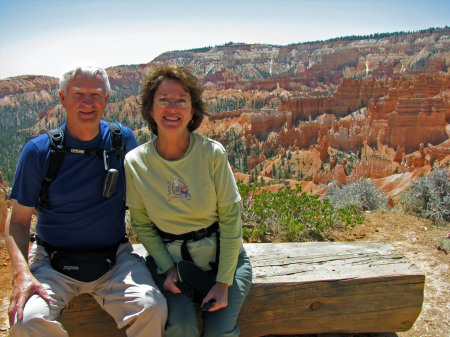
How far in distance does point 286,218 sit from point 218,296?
2069mm

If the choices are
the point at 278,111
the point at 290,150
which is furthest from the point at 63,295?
the point at 278,111

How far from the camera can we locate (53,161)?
209 cm

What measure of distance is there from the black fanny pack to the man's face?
780mm

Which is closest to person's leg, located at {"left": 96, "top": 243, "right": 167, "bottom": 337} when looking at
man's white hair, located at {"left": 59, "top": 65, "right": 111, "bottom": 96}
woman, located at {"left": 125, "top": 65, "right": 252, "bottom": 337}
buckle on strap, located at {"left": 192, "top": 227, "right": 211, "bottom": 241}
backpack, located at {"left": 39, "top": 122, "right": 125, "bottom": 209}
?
woman, located at {"left": 125, "top": 65, "right": 252, "bottom": 337}

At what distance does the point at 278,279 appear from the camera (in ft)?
7.42

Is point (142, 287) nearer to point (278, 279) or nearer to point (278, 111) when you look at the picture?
point (278, 279)

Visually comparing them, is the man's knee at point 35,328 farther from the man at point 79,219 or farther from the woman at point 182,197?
the woman at point 182,197

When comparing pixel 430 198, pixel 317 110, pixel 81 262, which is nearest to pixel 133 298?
pixel 81 262

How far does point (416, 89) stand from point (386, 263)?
1475 inches

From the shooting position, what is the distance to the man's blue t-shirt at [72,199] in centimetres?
207

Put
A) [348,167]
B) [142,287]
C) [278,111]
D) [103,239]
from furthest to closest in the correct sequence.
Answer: [278,111], [348,167], [103,239], [142,287]

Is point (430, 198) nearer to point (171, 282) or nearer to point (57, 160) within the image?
point (171, 282)

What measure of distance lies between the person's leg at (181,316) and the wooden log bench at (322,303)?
45cm

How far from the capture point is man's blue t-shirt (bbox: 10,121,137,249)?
207 centimetres
